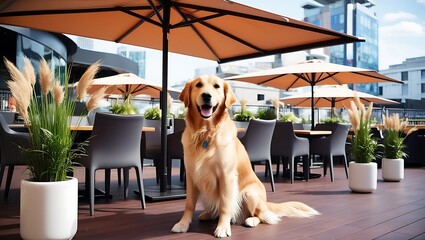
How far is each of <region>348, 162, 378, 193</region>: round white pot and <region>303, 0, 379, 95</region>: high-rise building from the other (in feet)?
258

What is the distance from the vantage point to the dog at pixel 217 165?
282 cm

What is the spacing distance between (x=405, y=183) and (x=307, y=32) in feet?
11.1

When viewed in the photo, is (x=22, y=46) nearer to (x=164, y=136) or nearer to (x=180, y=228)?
(x=164, y=136)

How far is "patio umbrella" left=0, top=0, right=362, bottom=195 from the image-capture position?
3807 millimetres

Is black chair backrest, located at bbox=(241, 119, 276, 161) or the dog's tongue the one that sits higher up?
the dog's tongue

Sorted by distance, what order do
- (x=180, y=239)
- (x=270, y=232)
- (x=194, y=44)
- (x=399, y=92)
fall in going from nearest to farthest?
(x=180, y=239) < (x=270, y=232) < (x=194, y=44) < (x=399, y=92)

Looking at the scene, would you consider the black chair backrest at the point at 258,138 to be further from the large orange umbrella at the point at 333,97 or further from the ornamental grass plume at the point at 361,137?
the large orange umbrella at the point at 333,97

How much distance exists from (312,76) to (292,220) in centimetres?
485

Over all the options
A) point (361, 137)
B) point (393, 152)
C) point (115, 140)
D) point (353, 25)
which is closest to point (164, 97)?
point (115, 140)

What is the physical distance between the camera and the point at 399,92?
62625 mm

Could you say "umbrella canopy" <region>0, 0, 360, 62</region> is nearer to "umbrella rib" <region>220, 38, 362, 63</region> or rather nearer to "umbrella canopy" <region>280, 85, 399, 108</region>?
"umbrella rib" <region>220, 38, 362, 63</region>

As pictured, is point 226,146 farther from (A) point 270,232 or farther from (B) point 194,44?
(B) point 194,44

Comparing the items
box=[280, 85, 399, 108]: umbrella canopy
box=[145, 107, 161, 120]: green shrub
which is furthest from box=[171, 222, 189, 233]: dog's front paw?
box=[280, 85, 399, 108]: umbrella canopy

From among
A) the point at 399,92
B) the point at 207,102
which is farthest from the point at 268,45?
the point at 399,92
